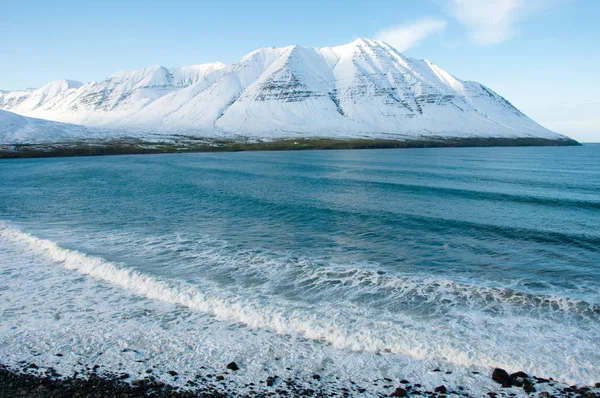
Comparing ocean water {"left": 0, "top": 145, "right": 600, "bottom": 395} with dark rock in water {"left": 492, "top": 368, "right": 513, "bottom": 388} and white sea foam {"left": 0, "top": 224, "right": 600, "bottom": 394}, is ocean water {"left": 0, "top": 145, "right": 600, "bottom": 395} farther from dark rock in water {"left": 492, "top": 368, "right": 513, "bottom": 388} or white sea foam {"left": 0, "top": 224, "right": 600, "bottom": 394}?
dark rock in water {"left": 492, "top": 368, "right": 513, "bottom": 388}

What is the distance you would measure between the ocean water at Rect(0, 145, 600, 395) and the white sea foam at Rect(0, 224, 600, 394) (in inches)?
3.1

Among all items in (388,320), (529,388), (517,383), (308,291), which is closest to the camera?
(529,388)

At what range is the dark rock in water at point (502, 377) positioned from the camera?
12.2 m

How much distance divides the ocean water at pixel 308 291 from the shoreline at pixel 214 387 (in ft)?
1.17

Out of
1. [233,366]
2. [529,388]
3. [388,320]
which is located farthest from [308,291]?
[529,388]

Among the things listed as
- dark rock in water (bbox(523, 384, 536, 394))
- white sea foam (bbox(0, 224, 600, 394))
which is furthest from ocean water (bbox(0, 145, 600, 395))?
dark rock in water (bbox(523, 384, 536, 394))

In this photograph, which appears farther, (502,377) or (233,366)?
(233,366)

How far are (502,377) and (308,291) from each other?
30.9ft

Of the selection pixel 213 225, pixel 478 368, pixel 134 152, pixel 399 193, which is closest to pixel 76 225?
pixel 213 225

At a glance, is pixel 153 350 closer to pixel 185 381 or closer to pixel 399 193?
pixel 185 381

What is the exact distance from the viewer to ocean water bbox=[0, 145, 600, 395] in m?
13.7

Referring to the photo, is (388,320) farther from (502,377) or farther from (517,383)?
(517,383)

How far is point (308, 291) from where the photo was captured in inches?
776

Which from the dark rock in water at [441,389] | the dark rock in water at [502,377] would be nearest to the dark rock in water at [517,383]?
the dark rock in water at [502,377]
